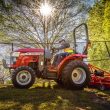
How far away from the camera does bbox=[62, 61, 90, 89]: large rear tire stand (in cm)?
1084

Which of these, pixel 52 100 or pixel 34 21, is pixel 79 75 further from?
pixel 34 21

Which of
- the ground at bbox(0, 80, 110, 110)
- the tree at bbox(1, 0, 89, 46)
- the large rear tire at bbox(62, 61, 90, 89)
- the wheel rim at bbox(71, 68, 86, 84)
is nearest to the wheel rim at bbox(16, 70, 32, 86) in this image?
the ground at bbox(0, 80, 110, 110)

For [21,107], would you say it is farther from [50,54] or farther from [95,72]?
[95,72]

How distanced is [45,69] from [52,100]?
2.57m

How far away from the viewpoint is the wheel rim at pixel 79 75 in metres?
11.2

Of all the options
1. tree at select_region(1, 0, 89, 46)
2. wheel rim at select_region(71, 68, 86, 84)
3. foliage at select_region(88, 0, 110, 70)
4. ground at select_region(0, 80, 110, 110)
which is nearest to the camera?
ground at select_region(0, 80, 110, 110)

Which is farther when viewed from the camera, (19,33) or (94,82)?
(19,33)

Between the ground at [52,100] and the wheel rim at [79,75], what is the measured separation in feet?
2.13

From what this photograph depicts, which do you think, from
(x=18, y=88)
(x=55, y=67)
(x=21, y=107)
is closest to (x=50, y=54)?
(x=55, y=67)

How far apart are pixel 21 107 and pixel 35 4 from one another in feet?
65.0

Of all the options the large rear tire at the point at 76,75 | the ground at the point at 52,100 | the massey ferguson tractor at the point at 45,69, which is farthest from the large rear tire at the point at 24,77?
the large rear tire at the point at 76,75

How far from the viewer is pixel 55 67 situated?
11.5 meters

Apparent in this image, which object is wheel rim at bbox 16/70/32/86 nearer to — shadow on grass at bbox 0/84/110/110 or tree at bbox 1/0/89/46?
shadow on grass at bbox 0/84/110/110

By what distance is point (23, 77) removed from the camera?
10703 mm
